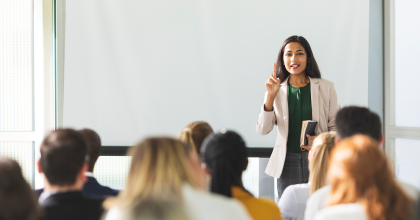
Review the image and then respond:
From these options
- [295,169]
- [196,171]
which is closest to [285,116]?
[295,169]

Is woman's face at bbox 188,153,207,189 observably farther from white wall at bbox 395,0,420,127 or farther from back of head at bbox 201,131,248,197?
white wall at bbox 395,0,420,127

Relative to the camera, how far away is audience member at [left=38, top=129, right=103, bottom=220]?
115cm

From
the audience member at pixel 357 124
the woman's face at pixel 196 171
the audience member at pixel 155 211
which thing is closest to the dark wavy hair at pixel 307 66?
the audience member at pixel 357 124

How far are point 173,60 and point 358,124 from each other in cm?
204

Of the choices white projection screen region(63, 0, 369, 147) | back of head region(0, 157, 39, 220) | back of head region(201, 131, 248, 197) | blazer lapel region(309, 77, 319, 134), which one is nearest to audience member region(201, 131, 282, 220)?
back of head region(201, 131, 248, 197)

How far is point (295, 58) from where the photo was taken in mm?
2465

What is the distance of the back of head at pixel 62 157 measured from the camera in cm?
125

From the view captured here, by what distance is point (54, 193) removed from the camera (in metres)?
1.20

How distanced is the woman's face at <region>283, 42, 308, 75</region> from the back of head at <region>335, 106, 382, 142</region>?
92cm

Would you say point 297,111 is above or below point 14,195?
above

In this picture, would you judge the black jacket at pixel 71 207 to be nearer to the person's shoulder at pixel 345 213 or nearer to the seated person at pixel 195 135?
the seated person at pixel 195 135

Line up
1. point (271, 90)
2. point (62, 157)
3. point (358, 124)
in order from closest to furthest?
point (62, 157)
point (358, 124)
point (271, 90)

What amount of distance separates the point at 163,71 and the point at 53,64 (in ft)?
3.34

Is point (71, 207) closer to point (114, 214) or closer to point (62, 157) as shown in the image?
point (62, 157)
